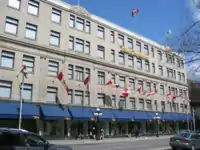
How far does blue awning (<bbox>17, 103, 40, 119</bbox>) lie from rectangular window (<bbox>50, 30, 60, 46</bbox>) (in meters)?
9.87

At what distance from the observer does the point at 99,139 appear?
113ft

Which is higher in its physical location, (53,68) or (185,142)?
(53,68)

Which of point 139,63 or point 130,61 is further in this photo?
point 139,63

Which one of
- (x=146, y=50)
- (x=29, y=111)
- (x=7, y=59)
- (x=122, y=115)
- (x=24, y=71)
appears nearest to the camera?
(x=29, y=111)

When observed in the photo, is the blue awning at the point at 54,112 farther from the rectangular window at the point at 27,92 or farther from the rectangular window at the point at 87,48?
the rectangular window at the point at 87,48

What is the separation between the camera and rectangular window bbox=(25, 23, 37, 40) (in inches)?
1252

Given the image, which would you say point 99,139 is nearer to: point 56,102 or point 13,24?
point 56,102

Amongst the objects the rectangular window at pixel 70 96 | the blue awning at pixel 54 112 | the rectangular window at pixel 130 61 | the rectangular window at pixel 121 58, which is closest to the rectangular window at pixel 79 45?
the rectangular window at pixel 70 96

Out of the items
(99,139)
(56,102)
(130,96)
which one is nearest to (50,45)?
(56,102)

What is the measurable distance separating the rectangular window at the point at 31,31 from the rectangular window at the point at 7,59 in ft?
11.8

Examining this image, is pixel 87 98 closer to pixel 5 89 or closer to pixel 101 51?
pixel 101 51

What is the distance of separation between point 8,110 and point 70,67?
1190 cm

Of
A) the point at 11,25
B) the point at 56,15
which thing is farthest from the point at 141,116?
the point at 11,25

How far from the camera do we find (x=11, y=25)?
3027 centimetres
